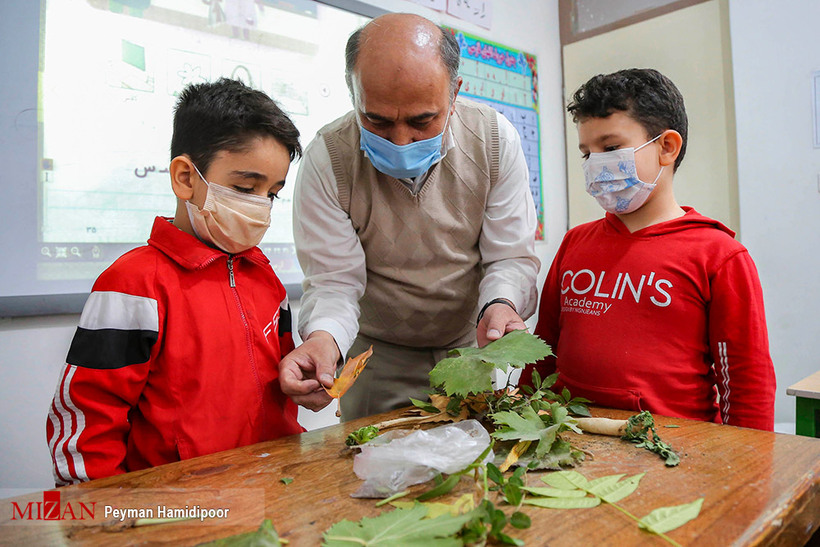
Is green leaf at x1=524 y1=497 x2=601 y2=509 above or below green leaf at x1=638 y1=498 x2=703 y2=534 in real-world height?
below

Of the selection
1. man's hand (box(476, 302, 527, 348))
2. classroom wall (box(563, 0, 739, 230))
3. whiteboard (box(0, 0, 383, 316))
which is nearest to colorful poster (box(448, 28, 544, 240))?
classroom wall (box(563, 0, 739, 230))

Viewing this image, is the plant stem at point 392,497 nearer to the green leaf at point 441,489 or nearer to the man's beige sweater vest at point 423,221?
the green leaf at point 441,489

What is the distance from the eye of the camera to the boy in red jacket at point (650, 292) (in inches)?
44.0

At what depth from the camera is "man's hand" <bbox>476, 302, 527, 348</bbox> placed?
110 centimetres

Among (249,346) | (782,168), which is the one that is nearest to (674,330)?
(249,346)

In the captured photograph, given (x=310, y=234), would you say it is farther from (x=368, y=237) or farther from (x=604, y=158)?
(x=604, y=158)

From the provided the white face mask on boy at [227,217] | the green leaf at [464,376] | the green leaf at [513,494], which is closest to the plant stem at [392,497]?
the green leaf at [513,494]

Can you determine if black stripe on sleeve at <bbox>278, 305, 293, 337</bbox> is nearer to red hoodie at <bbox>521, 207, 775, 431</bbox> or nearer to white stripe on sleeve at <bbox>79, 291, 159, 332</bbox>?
white stripe on sleeve at <bbox>79, 291, 159, 332</bbox>

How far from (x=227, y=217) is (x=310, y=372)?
0.35 metres

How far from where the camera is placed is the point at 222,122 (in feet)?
3.70

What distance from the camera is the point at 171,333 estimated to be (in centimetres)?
101

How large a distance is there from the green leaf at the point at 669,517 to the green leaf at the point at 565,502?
6 cm

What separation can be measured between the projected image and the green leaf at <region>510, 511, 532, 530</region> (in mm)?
1561

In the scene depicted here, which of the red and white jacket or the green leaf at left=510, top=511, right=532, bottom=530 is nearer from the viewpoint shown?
the green leaf at left=510, top=511, right=532, bottom=530
